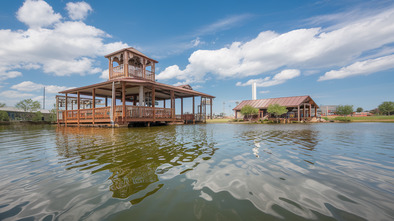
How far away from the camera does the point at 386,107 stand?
51.8 metres

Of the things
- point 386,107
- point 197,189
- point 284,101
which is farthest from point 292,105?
point 386,107

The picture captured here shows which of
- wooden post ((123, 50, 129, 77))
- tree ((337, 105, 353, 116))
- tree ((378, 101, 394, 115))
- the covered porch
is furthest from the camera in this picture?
tree ((378, 101, 394, 115))

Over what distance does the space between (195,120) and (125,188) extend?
20689 mm

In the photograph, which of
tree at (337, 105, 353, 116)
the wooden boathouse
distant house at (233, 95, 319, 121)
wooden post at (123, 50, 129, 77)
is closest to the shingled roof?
distant house at (233, 95, 319, 121)

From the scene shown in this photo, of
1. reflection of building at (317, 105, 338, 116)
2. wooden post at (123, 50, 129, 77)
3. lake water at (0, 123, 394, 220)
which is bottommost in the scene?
lake water at (0, 123, 394, 220)

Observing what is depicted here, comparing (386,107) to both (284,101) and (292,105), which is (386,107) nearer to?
(284,101)

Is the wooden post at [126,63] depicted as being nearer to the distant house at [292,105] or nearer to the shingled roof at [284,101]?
the distant house at [292,105]

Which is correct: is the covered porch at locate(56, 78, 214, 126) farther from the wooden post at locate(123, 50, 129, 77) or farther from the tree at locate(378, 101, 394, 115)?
the tree at locate(378, 101, 394, 115)

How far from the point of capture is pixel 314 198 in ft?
6.75

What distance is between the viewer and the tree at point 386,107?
5081cm

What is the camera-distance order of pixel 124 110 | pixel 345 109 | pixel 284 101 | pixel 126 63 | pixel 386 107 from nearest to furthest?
→ pixel 124 110 → pixel 126 63 → pixel 284 101 → pixel 345 109 → pixel 386 107

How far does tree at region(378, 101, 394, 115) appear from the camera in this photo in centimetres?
5081

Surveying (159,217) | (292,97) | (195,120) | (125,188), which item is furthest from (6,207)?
(292,97)

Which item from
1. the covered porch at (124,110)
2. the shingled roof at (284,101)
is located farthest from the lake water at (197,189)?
the shingled roof at (284,101)
